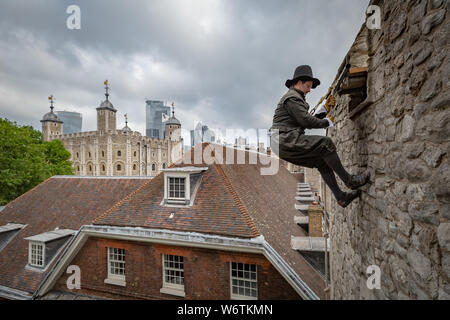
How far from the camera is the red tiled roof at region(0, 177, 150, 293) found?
414 inches

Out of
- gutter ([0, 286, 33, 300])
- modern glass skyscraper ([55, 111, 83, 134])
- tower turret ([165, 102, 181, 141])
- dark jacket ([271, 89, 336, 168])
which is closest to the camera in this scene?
dark jacket ([271, 89, 336, 168])

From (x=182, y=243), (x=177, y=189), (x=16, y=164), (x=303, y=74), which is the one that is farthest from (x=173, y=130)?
(x=303, y=74)

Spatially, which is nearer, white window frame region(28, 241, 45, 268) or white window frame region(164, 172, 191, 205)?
white window frame region(164, 172, 191, 205)

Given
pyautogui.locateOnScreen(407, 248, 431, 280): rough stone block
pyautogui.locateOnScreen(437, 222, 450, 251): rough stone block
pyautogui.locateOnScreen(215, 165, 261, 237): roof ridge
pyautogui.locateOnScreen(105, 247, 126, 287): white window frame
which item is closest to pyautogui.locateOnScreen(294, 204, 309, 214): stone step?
pyautogui.locateOnScreen(215, 165, 261, 237): roof ridge

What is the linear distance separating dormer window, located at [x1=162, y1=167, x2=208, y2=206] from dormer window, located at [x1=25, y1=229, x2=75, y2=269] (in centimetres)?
620

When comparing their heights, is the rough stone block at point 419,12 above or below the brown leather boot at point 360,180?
above

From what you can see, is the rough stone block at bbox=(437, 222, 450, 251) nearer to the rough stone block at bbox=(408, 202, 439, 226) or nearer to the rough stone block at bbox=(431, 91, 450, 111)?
the rough stone block at bbox=(408, 202, 439, 226)

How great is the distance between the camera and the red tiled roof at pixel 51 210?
1052cm

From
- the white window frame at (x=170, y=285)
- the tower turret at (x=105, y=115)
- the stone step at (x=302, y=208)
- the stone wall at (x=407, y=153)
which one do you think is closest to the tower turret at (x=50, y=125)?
the tower turret at (x=105, y=115)

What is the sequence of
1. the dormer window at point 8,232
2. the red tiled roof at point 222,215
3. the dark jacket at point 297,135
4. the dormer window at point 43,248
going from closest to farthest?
1. the dark jacket at point 297,135
2. the red tiled roof at point 222,215
3. the dormer window at point 43,248
4. the dormer window at point 8,232

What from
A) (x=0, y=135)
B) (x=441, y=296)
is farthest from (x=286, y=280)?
(x=0, y=135)

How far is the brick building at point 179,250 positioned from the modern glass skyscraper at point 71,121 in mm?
129593

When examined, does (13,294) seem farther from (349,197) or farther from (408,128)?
(408,128)

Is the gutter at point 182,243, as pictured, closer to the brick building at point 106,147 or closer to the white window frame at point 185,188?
the white window frame at point 185,188
